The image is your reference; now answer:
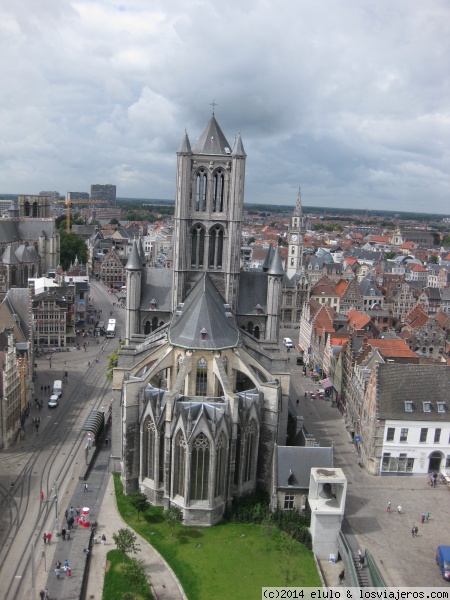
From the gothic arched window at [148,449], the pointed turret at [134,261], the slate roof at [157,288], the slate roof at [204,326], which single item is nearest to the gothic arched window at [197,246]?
the slate roof at [157,288]

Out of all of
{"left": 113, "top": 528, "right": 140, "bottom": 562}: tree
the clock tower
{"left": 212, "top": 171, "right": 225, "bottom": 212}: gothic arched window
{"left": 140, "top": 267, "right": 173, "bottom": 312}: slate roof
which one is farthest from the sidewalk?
the clock tower

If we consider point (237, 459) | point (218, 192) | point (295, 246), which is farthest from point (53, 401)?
point (295, 246)

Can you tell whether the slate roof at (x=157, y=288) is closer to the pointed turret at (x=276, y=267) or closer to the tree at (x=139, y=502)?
the pointed turret at (x=276, y=267)

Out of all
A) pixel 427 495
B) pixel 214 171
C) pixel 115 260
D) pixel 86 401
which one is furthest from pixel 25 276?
pixel 427 495

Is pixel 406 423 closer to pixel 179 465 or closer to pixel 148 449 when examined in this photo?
pixel 179 465

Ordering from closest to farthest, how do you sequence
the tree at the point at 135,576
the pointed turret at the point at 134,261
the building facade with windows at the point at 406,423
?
the tree at the point at 135,576 < the building facade with windows at the point at 406,423 < the pointed turret at the point at 134,261
